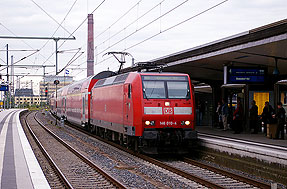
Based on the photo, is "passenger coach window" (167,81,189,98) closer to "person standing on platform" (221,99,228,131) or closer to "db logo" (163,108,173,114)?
"db logo" (163,108,173,114)

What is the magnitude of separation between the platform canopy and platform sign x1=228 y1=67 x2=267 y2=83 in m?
0.30

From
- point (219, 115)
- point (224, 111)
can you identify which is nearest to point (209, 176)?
point (224, 111)

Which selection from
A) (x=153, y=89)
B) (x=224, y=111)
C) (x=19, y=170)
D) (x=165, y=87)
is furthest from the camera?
(x=224, y=111)

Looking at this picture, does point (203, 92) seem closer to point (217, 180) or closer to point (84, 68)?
point (217, 180)

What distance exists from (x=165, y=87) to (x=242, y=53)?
276cm

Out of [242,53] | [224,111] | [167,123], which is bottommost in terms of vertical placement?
[167,123]

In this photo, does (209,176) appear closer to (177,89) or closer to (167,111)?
(167,111)

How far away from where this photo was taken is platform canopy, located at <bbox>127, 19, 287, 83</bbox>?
11824mm

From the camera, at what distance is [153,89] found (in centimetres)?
1516

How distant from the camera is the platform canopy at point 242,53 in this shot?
11824mm

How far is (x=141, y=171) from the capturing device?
12.5 meters

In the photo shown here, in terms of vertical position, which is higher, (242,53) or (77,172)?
(242,53)

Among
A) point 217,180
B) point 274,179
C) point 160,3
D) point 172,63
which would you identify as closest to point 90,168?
point 217,180

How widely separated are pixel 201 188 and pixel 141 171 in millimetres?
2771
